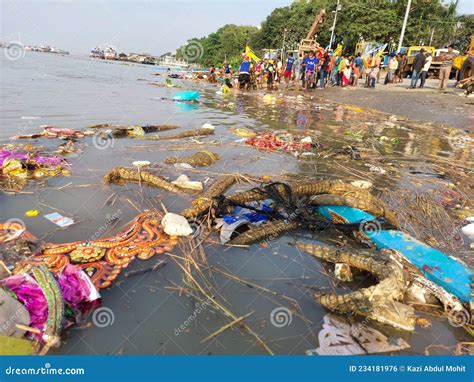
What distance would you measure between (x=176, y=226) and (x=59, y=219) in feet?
5.31

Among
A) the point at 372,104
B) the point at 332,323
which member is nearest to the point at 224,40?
the point at 372,104

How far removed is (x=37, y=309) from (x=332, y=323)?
7.81ft

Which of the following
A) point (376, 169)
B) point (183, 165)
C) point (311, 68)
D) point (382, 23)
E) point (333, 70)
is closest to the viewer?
point (183, 165)

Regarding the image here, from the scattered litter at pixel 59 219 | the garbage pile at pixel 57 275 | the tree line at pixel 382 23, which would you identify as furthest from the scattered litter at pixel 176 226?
the tree line at pixel 382 23

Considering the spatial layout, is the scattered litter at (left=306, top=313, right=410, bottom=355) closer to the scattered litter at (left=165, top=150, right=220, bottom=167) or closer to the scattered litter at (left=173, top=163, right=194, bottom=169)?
the scattered litter at (left=173, top=163, right=194, bottom=169)

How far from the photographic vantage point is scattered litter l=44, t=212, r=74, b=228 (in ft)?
12.7

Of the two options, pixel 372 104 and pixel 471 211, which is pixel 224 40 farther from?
pixel 471 211

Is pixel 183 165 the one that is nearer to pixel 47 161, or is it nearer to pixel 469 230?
pixel 47 161

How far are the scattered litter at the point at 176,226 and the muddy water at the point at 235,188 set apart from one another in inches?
13.5

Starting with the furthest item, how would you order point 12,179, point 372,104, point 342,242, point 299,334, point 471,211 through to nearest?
1. point 372,104
2. point 12,179
3. point 471,211
4. point 342,242
5. point 299,334

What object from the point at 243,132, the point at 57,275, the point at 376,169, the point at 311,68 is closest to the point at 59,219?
the point at 57,275

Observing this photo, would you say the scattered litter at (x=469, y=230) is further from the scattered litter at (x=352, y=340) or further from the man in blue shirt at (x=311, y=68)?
the man in blue shirt at (x=311, y=68)

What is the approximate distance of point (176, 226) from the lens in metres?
3.69

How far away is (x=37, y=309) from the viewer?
7.80ft
